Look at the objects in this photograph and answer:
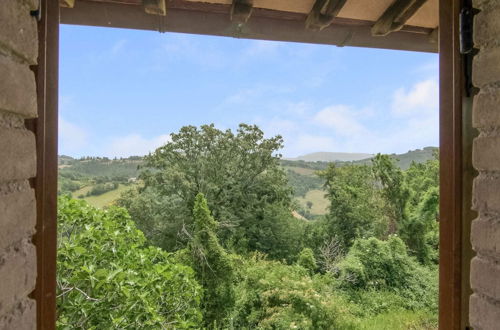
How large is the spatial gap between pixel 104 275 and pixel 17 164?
1.72m

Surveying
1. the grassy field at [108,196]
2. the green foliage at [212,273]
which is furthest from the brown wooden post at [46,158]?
the grassy field at [108,196]

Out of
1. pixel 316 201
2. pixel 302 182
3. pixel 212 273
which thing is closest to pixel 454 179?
pixel 212 273

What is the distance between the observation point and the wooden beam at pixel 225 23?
809 mm

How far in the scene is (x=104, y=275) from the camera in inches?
74.9

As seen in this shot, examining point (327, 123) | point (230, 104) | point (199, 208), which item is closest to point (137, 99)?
point (230, 104)

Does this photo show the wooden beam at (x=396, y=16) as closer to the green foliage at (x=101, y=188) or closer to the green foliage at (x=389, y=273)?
the green foliage at (x=389, y=273)

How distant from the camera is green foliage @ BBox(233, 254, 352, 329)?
17.9ft

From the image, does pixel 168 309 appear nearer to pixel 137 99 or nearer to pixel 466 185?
pixel 466 185

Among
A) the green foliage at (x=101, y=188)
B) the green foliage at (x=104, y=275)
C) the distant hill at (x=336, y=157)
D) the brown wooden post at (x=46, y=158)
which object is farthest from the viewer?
the distant hill at (x=336, y=157)

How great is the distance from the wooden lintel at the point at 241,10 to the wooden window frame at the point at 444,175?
39 cm

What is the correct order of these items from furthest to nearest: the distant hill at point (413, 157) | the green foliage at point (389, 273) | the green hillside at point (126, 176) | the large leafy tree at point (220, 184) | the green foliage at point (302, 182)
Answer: the green foliage at point (302, 182)
the distant hill at point (413, 157)
the large leafy tree at point (220, 184)
the green hillside at point (126, 176)
the green foliage at point (389, 273)

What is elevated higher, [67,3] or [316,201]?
[67,3]

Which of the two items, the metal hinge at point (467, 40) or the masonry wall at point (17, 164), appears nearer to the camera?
the masonry wall at point (17, 164)

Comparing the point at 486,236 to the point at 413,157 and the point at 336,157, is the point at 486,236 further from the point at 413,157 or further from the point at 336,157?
the point at 413,157
